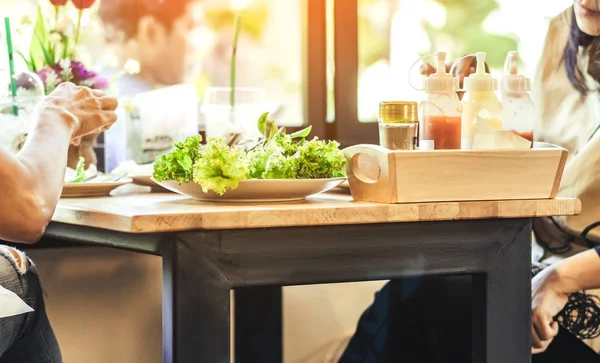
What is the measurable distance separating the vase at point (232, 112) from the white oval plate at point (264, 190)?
613mm

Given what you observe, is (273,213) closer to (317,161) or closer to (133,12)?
(317,161)

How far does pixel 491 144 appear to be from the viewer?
133 cm

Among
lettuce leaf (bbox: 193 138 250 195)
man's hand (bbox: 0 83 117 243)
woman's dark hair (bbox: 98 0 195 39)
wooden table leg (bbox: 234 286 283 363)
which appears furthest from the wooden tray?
woman's dark hair (bbox: 98 0 195 39)

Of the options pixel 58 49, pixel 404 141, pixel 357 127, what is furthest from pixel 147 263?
pixel 404 141

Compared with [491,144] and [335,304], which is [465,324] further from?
[335,304]

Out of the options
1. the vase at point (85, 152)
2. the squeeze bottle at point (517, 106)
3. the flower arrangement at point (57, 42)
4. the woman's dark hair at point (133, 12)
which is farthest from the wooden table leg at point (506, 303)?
the woman's dark hair at point (133, 12)

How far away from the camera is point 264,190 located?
1.26 metres

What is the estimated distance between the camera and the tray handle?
126 cm

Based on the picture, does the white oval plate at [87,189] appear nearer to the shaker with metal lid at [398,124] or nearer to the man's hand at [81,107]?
the man's hand at [81,107]

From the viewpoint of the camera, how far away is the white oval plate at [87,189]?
155cm

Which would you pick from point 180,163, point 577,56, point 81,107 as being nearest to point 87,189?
point 81,107

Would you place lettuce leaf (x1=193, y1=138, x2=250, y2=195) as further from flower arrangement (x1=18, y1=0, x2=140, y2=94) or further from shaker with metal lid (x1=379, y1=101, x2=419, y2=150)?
flower arrangement (x1=18, y1=0, x2=140, y2=94)

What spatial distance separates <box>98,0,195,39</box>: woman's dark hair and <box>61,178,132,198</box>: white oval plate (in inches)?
27.8

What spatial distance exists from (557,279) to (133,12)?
125cm
